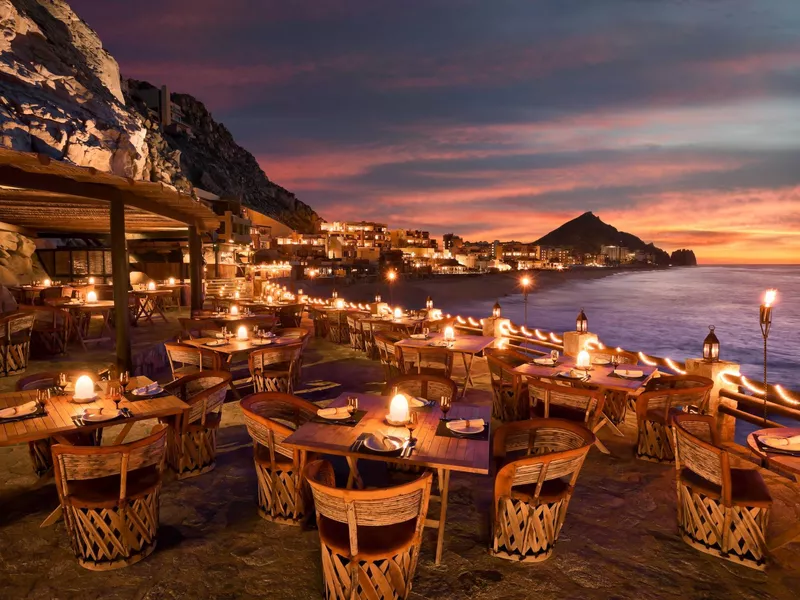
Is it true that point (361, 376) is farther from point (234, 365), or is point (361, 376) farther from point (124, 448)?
point (124, 448)

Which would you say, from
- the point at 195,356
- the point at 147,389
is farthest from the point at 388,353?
the point at 147,389

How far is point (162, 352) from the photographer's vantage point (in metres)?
9.65

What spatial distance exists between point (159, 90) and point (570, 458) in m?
99.1

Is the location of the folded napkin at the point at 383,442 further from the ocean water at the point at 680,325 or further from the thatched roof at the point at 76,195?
the ocean water at the point at 680,325

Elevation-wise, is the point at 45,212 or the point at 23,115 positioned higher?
the point at 23,115

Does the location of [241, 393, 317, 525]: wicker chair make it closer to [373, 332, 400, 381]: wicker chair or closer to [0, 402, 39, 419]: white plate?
[0, 402, 39, 419]: white plate

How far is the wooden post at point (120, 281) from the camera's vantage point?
7340 mm

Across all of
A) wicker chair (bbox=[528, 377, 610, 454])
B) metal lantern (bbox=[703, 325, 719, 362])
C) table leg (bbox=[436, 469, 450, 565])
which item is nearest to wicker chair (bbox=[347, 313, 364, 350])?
wicker chair (bbox=[528, 377, 610, 454])

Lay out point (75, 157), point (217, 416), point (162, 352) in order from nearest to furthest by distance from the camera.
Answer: point (217, 416) → point (162, 352) → point (75, 157)

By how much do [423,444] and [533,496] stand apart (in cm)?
83

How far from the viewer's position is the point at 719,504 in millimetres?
3490

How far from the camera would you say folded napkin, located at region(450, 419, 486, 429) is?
3.65 meters

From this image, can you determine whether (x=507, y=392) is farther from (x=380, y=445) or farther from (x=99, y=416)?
(x=99, y=416)

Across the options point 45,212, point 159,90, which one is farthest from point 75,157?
point 159,90
